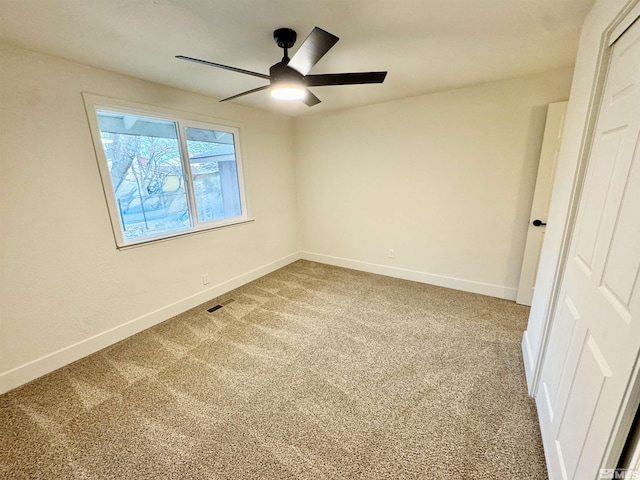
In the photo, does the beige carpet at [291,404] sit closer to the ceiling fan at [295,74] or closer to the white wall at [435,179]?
the white wall at [435,179]

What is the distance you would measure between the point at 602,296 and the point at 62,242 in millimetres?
3256

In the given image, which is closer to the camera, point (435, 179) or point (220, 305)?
point (220, 305)

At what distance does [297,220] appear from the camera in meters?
4.39

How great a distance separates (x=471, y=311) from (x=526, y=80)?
2320 millimetres

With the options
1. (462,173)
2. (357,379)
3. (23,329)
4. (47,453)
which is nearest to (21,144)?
(23,329)

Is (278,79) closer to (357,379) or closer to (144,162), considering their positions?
(144,162)

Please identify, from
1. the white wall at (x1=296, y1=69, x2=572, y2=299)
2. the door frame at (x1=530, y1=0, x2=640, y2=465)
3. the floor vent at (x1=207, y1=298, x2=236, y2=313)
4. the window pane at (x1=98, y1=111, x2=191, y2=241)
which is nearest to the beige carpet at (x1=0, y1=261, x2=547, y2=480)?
the floor vent at (x1=207, y1=298, x2=236, y2=313)

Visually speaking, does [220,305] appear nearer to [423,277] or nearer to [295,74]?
[295,74]

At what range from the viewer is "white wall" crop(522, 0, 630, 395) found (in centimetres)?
128

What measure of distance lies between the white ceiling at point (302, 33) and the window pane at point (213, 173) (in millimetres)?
715

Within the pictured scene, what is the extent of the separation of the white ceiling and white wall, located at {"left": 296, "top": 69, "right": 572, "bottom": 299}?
0.42 m

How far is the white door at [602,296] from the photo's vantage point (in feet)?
2.74

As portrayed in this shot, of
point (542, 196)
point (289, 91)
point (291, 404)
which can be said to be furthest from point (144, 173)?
point (542, 196)

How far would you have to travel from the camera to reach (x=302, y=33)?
1.65 metres
